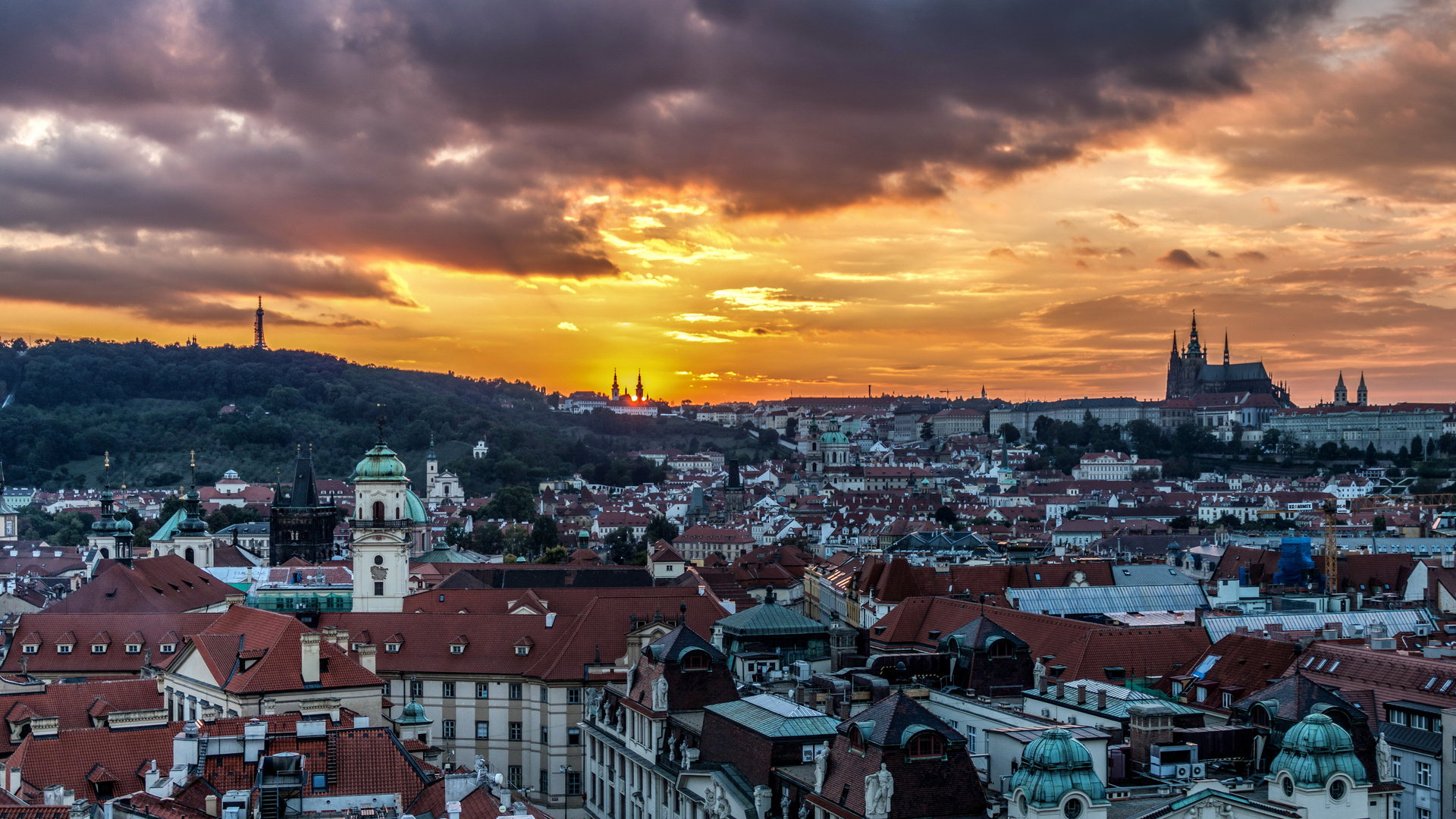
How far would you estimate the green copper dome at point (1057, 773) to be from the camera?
27.1 m

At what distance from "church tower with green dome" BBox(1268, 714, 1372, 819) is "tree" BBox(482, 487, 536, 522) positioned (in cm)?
12790

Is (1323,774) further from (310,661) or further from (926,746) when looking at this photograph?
(310,661)

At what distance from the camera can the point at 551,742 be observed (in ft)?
167

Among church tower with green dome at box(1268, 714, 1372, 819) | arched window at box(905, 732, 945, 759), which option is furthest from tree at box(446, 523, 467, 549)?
church tower with green dome at box(1268, 714, 1372, 819)

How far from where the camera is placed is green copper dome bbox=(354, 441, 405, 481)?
68.8 metres

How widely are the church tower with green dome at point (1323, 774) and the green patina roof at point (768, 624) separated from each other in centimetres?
2016

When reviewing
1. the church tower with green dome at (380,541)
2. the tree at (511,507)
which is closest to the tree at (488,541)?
the tree at (511,507)

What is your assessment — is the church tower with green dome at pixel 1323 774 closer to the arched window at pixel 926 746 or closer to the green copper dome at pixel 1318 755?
the green copper dome at pixel 1318 755

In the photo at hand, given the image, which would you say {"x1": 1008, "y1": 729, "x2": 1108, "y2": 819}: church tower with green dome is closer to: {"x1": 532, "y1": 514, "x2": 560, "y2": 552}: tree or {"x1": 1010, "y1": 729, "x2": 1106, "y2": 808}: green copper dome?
{"x1": 1010, "y1": 729, "x2": 1106, "y2": 808}: green copper dome

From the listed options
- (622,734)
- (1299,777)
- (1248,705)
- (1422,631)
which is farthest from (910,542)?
(1299,777)

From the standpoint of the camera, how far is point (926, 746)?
30.4 m

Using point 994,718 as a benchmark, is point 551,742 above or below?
below

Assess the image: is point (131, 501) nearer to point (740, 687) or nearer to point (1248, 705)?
point (740, 687)

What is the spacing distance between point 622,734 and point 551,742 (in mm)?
6853
